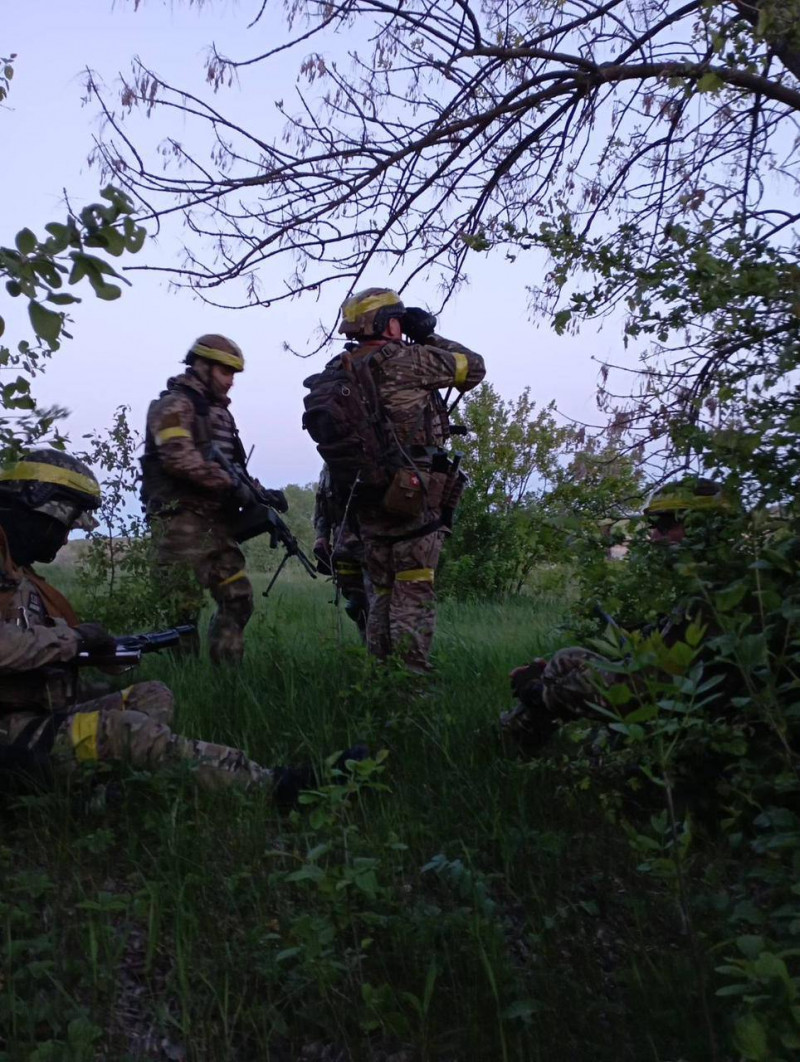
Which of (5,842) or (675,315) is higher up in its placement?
(675,315)

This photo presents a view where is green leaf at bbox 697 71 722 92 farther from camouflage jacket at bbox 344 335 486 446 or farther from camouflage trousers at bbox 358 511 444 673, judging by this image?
camouflage trousers at bbox 358 511 444 673

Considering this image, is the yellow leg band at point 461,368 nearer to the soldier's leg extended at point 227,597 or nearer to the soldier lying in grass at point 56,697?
the soldier's leg extended at point 227,597

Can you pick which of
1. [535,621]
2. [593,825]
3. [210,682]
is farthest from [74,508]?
[535,621]

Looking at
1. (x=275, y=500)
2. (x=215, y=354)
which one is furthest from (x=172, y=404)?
(x=275, y=500)

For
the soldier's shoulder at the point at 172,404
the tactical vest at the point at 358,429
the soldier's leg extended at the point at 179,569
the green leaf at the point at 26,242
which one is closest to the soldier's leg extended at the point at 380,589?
the tactical vest at the point at 358,429

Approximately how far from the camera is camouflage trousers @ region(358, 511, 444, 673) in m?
6.06

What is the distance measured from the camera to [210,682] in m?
5.80

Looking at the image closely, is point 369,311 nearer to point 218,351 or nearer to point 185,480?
point 218,351

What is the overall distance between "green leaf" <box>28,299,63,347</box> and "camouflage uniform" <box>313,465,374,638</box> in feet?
14.0

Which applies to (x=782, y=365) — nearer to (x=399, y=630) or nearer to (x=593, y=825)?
(x=593, y=825)

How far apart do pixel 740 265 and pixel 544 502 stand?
918 mm

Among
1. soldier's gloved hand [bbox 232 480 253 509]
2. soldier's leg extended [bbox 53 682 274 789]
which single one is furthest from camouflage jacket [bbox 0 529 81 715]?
soldier's gloved hand [bbox 232 480 253 509]

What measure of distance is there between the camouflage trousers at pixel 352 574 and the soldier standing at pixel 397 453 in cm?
22

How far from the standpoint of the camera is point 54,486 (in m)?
4.47
